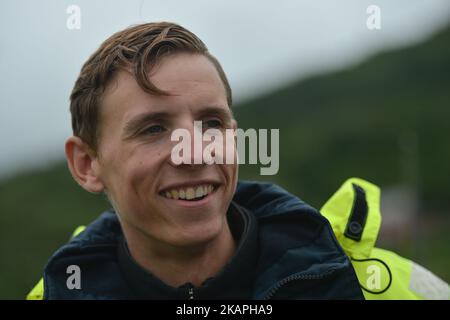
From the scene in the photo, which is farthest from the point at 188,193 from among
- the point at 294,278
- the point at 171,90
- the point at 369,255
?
the point at 369,255

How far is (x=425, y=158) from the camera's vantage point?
20.5 meters

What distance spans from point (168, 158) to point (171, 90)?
0.32 meters

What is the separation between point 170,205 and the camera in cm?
307

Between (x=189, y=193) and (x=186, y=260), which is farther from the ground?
(x=189, y=193)

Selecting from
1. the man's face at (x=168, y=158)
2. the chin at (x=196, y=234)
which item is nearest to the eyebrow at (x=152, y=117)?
the man's face at (x=168, y=158)

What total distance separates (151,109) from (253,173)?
43.9 feet

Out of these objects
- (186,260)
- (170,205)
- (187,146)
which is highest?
(187,146)

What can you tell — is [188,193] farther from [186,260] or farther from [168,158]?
[186,260]

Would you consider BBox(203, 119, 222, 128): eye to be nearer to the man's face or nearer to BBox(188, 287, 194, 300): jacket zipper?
the man's face

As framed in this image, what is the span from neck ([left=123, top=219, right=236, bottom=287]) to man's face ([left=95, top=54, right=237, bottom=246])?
0.11 metres

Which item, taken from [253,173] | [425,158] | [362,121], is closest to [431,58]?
[362,121]

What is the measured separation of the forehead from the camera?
3104mm

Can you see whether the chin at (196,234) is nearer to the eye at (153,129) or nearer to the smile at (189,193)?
the smile at (189,193)

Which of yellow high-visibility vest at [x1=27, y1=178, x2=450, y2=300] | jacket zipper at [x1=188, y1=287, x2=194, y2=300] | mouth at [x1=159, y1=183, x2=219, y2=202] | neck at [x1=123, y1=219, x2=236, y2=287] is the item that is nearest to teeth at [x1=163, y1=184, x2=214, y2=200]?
mouth at [x1=159, y1=183, x2=219, y2=202]
